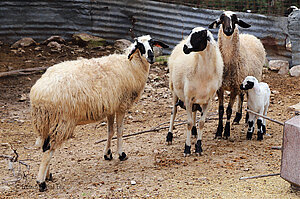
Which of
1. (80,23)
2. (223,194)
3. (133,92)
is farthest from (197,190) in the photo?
(80,23)

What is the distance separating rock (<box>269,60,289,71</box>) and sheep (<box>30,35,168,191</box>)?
600 centimetres

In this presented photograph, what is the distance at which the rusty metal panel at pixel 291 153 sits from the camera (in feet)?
13.5

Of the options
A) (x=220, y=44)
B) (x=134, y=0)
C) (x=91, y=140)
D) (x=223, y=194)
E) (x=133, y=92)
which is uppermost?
(x=134, y=0)

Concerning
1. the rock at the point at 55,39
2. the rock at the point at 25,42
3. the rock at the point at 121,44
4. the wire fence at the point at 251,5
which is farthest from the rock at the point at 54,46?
the wire fence at the point at 251,5

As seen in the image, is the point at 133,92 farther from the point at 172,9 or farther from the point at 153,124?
the point at 172,9

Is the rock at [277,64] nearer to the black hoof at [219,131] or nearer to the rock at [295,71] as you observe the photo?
the rock at [295,71]

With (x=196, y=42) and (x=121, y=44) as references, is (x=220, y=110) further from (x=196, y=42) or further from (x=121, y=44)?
(x=121, y=44)

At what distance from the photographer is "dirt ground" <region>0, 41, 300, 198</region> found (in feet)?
16.5

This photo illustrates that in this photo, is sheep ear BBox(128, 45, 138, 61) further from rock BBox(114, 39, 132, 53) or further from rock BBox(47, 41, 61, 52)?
rock BBox(47, 41, 61, 52)

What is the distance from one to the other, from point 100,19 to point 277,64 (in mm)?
6166

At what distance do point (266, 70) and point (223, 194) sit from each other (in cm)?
762

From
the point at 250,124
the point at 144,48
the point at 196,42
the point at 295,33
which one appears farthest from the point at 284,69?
the point at 144,48

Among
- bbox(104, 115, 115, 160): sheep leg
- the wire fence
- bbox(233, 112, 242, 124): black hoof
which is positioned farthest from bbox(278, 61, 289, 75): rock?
bbox(104, 115, 115, 160): sheep leg

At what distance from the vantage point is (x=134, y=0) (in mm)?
12883
